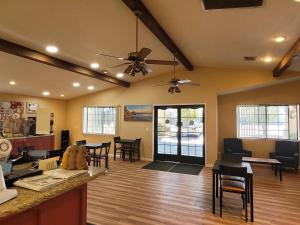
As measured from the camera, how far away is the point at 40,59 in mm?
4391

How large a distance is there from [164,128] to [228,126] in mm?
2172

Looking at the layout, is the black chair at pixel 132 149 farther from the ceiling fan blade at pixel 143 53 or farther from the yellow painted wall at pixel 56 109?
the ceiling fan blade at pixel 143 53

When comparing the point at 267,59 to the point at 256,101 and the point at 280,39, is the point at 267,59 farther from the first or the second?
the point at 256,101

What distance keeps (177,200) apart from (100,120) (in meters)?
5.45

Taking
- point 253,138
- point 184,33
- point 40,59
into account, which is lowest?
point 253,138

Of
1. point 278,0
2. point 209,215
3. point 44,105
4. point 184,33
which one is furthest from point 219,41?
point 44,105

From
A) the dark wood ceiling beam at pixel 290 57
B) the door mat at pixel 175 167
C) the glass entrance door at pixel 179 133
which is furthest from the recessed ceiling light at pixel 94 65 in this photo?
the dark wood ceiling beam at pixel 290 57

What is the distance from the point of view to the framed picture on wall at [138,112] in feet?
24.2

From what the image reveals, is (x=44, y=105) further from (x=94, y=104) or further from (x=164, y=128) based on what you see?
(x=164, y=128)

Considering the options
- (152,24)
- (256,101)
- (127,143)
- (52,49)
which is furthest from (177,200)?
(256,101)

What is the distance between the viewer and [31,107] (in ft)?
24.6

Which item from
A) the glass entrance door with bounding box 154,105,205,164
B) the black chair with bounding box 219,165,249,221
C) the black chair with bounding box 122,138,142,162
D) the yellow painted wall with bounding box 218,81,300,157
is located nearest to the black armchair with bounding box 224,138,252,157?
the yellow painted wall with bounding box 218,81,300,157

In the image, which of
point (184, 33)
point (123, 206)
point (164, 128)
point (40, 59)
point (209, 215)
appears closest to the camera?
point (209, 215)

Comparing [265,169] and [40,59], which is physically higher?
[40,59]
